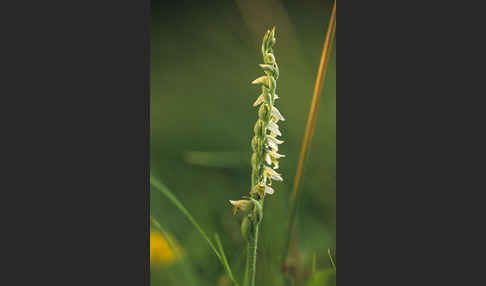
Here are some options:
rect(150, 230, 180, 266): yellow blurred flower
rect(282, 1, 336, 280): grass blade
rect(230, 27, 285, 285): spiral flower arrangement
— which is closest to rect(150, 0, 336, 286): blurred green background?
rect(150, 230, 180, 266): yellow blurred flower

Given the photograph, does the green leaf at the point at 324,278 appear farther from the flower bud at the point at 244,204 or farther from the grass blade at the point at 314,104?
the flower bud at the point at 244,204

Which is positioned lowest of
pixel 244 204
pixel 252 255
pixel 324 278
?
pixel 324 278

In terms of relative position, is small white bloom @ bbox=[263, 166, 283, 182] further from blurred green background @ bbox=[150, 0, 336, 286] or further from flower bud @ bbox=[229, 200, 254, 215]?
blurred green background @ bbox=[150, 0, 336, 286]

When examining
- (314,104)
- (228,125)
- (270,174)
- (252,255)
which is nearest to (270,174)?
(270,174)

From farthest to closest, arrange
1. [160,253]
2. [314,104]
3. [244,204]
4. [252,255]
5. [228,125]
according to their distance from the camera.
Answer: [228,125] < [160,253] < [314,104] < [252,255] < [244,204]

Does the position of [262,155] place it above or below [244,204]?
above

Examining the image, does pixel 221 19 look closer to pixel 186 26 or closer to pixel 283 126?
pixel 186 26

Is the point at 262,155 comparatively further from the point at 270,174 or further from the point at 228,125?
the point at 228,125
